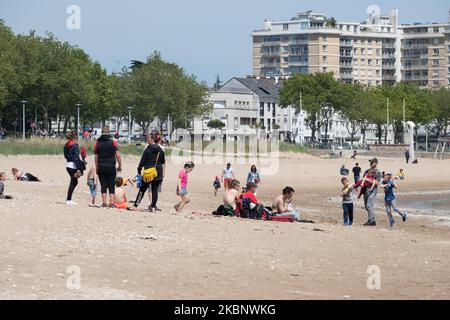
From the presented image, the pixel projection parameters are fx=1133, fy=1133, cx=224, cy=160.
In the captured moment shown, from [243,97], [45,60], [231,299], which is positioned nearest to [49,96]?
[45,60]

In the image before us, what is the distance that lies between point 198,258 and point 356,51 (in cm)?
17418

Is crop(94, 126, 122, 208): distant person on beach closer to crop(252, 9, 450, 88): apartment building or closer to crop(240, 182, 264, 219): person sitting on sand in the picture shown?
crop(240, 182, 264, 219): person sitting on sand

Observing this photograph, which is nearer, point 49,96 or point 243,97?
point 49,96

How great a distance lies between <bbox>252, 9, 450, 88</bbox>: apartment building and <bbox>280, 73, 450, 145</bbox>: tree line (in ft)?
168

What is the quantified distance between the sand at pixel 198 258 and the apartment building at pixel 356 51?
531ft

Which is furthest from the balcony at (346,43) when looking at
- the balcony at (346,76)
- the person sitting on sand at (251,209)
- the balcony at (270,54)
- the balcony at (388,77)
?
the person sitting on sand at (251,209)

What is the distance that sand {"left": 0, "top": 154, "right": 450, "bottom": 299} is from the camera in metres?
12.8

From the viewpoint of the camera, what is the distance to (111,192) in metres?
21.3

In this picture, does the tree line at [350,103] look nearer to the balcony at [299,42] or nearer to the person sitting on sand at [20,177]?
the balcony at [299,42]

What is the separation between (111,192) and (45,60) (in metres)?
58.0

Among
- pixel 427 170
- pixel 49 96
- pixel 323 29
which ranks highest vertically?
pixel 323 29

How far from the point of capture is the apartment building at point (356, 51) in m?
182

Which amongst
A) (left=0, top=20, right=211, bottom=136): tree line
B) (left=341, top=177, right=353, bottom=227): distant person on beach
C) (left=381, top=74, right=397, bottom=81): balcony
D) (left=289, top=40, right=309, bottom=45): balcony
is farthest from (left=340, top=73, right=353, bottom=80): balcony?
(left=341, top=177, right=353, bottom=227): distant person on beach
